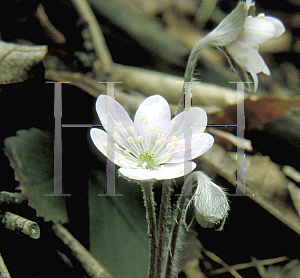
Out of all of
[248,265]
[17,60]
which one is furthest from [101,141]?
[248,265]

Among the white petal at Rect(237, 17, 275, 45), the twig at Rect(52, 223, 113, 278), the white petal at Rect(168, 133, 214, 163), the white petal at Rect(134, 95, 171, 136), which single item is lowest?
the twig at Rect(52, 223, 113, 278)

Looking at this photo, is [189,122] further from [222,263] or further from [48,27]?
[48,27]

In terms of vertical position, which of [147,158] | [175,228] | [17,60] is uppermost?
[17,60]

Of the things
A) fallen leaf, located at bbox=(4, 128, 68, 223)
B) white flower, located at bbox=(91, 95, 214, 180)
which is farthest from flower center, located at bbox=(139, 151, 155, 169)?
fallen leaf, located at bbox=(4, 128, 68, 223)

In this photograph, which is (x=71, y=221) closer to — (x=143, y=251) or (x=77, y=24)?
(x=143, y=251)

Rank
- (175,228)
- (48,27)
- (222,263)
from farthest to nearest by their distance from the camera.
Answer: (48,27), (222,263), (175,228)

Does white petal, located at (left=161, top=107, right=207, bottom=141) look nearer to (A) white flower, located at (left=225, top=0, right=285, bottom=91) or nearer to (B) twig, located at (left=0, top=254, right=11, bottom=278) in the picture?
(A) white flower, located at (left=225, top=0, right=285, bottom=91)
